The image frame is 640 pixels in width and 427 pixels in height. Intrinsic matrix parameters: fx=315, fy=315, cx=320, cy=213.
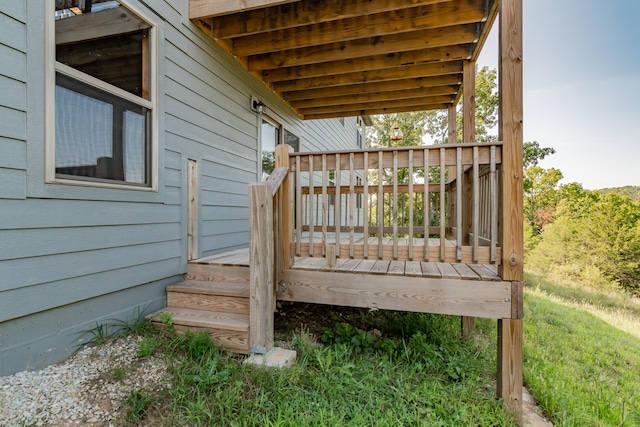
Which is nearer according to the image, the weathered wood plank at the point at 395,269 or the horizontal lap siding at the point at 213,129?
the weathered wood plank at the point at 395,269

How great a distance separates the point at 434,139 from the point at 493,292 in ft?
60.6

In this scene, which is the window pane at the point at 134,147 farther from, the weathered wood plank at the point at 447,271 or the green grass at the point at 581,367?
the green grass at the point at 581,367

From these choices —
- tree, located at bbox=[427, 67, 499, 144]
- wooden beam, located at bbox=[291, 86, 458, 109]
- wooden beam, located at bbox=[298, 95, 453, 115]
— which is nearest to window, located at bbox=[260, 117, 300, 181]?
wooden beam, located at bbox=[291, 86, 458, 109]

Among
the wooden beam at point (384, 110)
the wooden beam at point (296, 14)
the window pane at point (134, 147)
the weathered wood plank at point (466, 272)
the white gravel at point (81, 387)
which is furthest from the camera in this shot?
the wooden beam at point (384, 110)

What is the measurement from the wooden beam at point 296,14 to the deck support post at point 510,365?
2.93 m

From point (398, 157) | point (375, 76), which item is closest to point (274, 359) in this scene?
point (398, 157)

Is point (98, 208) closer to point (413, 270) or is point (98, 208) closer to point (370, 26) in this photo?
point (413, 270)

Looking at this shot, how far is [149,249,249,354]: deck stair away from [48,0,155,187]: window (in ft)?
3.27

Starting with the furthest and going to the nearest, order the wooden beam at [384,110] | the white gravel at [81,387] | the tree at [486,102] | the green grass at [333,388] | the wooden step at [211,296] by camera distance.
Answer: the tree at [486,102] < the wooden beam at [384,110] < the wooden step at [211,296] < the green grass at [333,388] < the white gravel at [81,387]

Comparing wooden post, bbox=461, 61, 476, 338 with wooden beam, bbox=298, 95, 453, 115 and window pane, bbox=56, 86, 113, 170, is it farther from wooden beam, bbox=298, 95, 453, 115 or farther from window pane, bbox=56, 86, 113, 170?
window pane, bbox=56, 86, 113, 170

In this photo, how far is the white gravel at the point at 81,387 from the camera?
160cm

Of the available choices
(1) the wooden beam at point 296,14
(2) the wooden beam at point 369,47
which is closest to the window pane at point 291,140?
(2) the wooden beam at point 369,47

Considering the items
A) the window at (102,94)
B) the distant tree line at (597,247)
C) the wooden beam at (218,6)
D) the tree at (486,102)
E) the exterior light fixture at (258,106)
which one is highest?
the tree at (486,102)

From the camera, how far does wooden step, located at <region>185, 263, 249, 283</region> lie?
9.84ft
